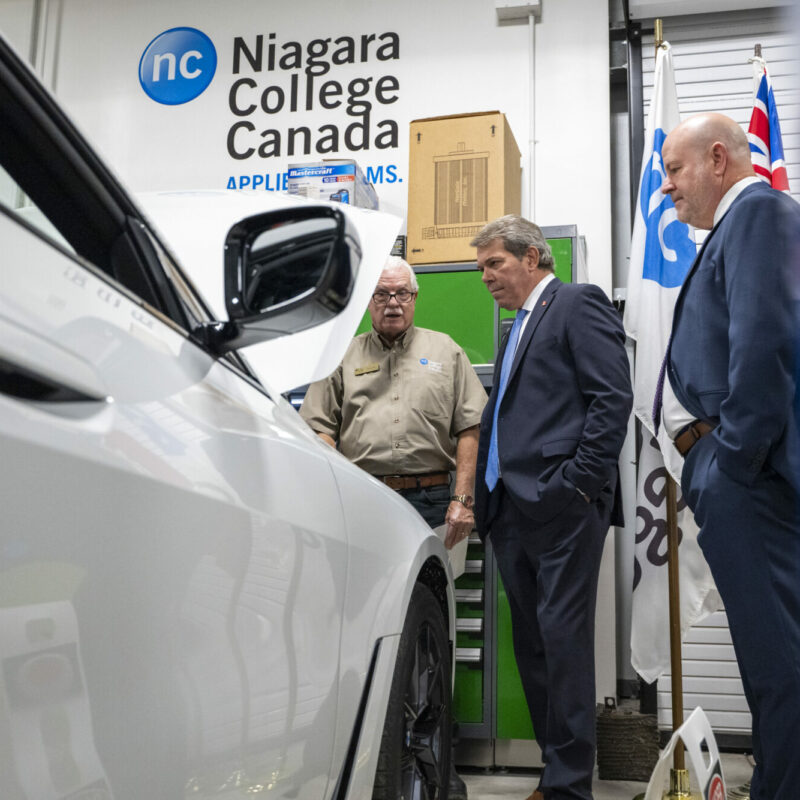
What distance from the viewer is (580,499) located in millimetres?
2891

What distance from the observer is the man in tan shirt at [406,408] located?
3.44 metres

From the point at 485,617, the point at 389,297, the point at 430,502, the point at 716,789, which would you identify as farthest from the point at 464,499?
the point at 716,789

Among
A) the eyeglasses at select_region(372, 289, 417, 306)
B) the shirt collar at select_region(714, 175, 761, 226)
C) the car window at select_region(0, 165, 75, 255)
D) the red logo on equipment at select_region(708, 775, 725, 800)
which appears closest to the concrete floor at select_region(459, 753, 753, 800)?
the red logo on equipment at select_region(708, 775, 725, 800)

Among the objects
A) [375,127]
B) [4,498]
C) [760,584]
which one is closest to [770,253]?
[760,584]

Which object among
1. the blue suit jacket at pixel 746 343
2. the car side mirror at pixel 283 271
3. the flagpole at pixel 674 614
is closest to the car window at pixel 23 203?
the car side mirror at pixel 283 271

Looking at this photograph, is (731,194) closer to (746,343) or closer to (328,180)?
(746,343)

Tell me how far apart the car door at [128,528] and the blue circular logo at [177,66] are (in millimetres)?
4852

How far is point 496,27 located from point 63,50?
271cm

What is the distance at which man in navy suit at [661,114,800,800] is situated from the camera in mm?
1937

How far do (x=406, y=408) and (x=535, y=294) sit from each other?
0.64 m

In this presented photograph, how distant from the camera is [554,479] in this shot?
286cm

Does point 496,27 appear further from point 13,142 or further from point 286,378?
point 13,142

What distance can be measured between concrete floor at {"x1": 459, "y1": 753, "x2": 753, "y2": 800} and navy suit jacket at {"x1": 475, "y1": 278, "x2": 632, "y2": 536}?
1.02 meters

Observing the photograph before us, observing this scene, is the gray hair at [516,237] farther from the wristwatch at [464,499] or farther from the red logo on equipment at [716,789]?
the red logo on equipment at [716,789]
